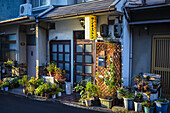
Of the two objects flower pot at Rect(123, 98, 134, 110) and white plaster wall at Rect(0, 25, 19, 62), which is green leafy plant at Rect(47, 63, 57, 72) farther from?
flower pot at Rect(123, 98, 134, 110)

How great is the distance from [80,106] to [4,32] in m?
9.31

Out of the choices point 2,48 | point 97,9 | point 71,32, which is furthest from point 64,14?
point 2,48

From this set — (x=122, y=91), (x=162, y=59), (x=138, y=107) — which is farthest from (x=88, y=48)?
(x=138, y=107)

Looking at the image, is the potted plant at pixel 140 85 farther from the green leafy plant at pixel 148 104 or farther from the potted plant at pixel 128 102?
the green leafy plant at pixel 148 104

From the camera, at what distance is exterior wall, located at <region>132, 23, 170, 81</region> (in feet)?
27.4

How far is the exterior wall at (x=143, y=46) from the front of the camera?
834 centimetres

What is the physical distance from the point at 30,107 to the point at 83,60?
3.60 m

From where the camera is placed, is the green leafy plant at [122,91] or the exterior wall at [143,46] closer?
the green leafy plant at [122,91]

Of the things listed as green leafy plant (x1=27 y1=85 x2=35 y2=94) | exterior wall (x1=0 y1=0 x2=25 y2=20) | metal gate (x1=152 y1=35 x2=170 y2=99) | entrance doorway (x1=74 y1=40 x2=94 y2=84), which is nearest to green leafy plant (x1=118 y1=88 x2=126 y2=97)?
metal gate (x1=152 y1=35 x2=170 y2=99)

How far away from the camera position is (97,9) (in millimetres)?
8789

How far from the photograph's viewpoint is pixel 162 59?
27.3 feet

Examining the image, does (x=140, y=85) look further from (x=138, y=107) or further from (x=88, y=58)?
(x=88, y=58)

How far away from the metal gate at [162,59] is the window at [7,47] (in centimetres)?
968

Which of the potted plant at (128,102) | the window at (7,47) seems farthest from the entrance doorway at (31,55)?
the potted plant at (128,102)
